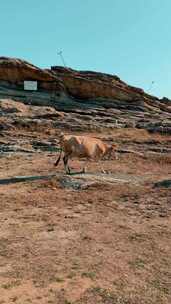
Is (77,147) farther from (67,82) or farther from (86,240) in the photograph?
(67,82)

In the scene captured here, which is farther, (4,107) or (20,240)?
(4,107)

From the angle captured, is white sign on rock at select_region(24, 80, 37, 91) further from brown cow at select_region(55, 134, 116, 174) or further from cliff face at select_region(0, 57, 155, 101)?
brown cow at select_region(55, 134, 116, 174)

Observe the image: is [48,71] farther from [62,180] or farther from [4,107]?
[62,180]

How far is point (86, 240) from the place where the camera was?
1196cm

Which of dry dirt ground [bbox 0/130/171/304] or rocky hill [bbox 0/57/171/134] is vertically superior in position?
rocky hill [bbox 0/57/171/134]

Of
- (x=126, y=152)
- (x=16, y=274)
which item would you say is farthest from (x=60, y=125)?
(x=16, y=274)

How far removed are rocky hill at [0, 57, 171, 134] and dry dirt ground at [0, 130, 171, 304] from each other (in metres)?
26.7

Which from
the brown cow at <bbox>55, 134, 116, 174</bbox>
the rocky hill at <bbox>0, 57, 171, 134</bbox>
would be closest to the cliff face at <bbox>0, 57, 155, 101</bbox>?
the rocky hill at <bbox>0, 57, 171, 134</bbox>

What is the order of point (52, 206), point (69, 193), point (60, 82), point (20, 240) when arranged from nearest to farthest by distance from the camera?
point (20, 240), point (52, 206), point (69, 193), point (60, 82)

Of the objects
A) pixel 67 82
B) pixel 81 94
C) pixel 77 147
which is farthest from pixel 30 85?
pixel 77 147

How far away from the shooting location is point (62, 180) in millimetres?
19000

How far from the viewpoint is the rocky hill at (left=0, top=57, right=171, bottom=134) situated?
47.8 metres

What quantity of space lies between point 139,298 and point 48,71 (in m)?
47.1

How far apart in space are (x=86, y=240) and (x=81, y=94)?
41986mm
